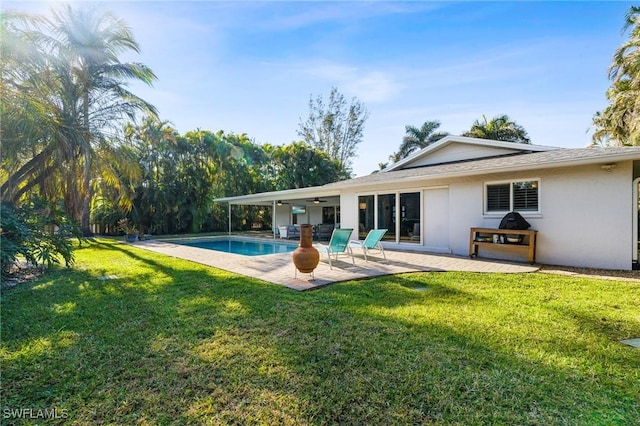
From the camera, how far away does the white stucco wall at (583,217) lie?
793 cm

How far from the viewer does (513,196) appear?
9820 millimetres

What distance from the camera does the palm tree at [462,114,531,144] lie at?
81.4 ft

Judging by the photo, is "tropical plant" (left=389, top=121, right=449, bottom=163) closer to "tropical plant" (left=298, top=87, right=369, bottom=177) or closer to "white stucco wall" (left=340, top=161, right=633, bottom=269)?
"tropical plant" (left=298, top=87, right=369, bottom=177)

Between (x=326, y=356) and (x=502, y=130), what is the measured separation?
88.9ft

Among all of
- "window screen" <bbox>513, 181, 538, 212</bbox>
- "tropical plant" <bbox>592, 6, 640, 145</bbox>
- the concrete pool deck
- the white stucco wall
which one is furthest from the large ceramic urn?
"tropical plant" <bbox>592, 6, 640, 145</bbox>

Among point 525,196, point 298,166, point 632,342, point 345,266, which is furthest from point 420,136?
point 632,342

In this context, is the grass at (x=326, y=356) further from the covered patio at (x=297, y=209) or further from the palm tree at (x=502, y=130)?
the palm tree at (x=502, y=130)

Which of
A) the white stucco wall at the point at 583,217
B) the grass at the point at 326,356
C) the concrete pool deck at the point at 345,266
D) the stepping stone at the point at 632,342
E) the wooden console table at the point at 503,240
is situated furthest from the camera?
the wooden console table at the point at 503,240

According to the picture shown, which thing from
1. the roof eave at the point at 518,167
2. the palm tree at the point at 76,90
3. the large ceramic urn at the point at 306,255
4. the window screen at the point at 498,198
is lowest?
the large ceramic urn at the point at 306,255

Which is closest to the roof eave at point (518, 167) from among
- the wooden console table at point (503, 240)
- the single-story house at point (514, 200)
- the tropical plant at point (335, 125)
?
the single-story house at point (514, 200)

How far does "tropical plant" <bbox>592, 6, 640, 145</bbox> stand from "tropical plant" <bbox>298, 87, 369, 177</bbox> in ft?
77.8

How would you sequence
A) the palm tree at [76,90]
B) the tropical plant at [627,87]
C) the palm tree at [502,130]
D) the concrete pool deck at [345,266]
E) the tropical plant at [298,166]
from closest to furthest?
the concrete pool deck at [345,266]
the palm tree at [76,90]
the tropical plant at [627,87]
the palm tree at [502,130]
the tropical plant at [298,166]

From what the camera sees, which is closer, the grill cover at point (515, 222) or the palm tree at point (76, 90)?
the palm tree at point (76, 90)

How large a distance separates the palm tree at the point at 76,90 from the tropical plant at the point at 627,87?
22574 mm
